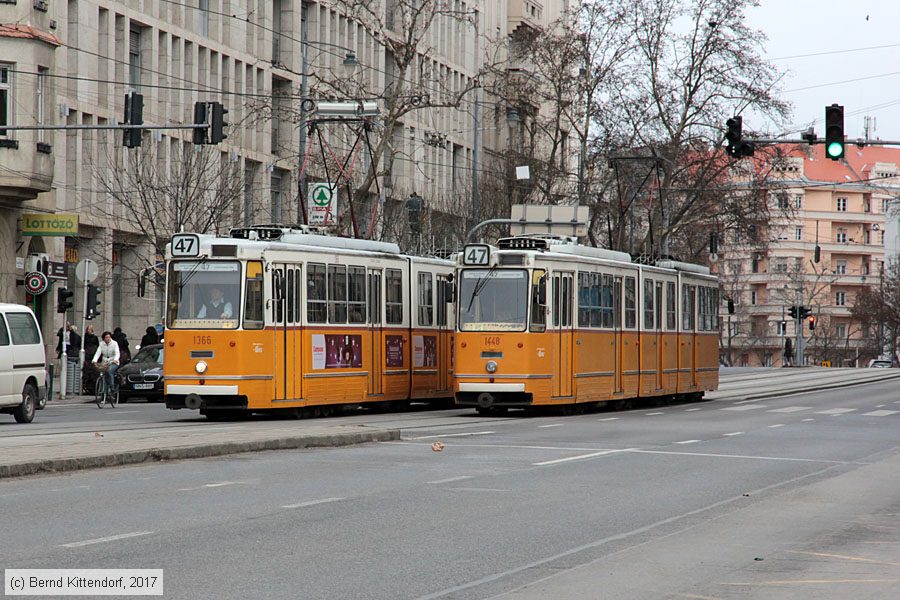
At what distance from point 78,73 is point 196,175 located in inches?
179

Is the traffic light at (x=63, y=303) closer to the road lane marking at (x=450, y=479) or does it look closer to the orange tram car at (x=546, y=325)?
the orange tram car at (x=546, y=325)

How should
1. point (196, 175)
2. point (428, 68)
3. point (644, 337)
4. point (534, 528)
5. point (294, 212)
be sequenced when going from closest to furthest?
point (534, 528)
point (644, 337)
point (196, 175)
point (294, 212)
point (428, 68)

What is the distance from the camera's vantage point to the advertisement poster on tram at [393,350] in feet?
101

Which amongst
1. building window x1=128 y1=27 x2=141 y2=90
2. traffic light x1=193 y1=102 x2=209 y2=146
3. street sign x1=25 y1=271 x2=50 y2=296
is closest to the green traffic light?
traffic light x1=193 y1=102 x2=209 y2=146

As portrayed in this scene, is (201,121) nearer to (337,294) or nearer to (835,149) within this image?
(337,294)

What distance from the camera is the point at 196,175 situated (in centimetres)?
4609

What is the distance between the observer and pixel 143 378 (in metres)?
39.3

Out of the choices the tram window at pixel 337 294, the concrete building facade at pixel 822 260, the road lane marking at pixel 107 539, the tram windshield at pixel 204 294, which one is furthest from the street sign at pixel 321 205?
the concrete building facade at pixel 822 260

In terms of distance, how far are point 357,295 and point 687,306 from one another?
37.3 ft

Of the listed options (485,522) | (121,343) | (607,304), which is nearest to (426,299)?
(607,304)

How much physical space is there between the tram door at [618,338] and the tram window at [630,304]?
41cm

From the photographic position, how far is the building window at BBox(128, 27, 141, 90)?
164 feet

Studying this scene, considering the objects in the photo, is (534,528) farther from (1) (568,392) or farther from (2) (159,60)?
(2) (159,60)

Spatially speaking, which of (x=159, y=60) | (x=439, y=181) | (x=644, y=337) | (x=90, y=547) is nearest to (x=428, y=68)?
(x=439, y=181)
